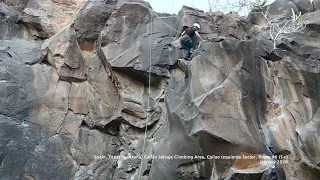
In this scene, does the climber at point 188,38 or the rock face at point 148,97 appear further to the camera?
the climber at point 188,38

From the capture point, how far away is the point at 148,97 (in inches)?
451

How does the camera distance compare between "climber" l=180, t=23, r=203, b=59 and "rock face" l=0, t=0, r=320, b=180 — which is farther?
"climber" l=180, t=23, r=203, b=59

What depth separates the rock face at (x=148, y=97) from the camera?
882 cm

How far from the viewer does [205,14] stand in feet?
43.4

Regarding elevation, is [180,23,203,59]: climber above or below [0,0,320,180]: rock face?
above

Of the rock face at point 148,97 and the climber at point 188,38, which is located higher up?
the climber at point 188,38

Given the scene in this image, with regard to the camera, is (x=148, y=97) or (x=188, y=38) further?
(x=148, y=97)

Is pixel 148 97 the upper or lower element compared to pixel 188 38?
lower

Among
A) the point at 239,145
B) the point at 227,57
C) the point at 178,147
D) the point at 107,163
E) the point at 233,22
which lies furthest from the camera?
the point at 233,22

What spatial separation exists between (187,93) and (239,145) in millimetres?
1973

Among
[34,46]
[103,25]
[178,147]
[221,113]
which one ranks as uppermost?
[103,25]

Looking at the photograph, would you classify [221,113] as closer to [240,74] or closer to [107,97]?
[240,74]

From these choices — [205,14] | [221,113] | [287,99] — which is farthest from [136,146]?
[205,14]

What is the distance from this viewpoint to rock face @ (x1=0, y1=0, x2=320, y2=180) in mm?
8820
